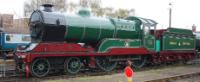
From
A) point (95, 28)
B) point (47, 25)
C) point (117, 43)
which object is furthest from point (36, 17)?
point (117, 43)

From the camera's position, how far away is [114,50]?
1952cm

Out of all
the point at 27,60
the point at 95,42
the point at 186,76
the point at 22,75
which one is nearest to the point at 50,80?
the point at 27,60

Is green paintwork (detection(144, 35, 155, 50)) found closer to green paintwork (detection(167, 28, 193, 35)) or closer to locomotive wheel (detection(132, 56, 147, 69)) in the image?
locomotive wheel (detection(132, 56, 147, 69))

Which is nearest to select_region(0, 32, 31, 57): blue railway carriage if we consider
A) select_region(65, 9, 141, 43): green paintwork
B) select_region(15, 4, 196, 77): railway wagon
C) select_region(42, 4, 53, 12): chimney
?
select_region(15, 4, 196, 77): railway wagon

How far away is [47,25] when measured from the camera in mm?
16516

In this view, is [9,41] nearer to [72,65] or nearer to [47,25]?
[72,65]

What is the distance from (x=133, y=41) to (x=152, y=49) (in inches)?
80.7

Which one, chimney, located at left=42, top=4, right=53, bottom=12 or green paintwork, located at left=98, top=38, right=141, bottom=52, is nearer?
chimney, located at left=42, top=4, right=53, bottom=12

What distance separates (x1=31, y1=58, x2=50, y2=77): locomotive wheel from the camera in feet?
52.7

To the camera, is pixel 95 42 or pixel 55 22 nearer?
pixel 55 22

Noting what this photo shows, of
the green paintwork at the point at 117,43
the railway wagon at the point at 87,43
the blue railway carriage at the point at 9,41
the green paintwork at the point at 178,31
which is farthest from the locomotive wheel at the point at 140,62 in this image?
the blue railway carriage at the point at 9,41

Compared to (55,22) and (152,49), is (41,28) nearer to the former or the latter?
(55,22)

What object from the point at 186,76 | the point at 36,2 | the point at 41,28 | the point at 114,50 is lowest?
the point at 186,76

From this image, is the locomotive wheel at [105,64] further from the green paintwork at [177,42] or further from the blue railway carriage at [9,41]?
the blue railway carriage at [9,41]
